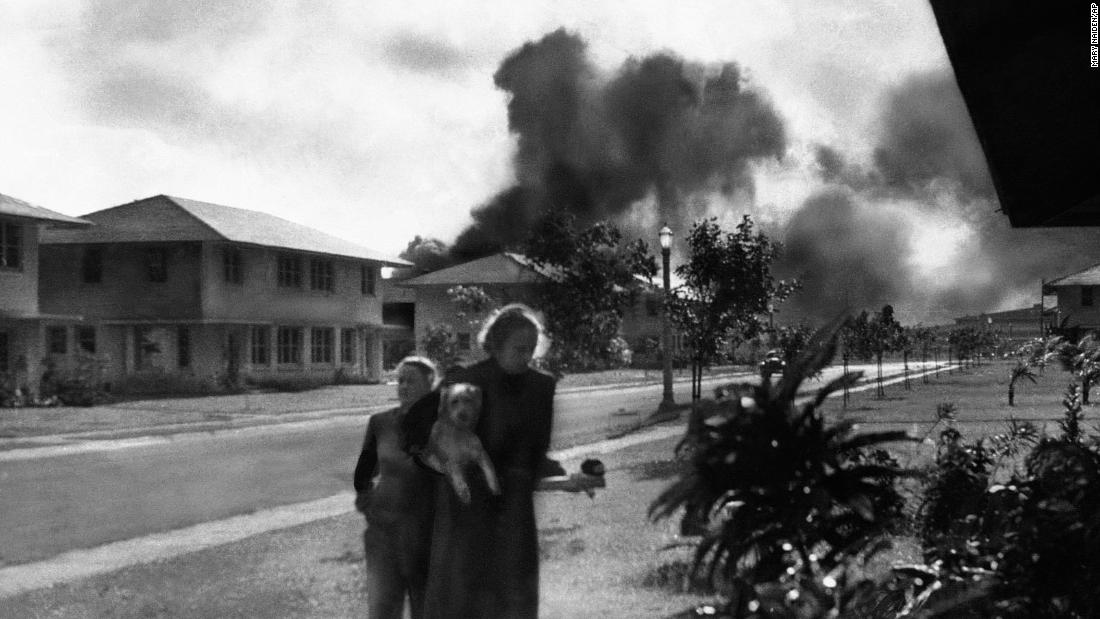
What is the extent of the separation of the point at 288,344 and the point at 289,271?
238 centimetres

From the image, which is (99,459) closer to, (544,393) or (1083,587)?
(544,393)

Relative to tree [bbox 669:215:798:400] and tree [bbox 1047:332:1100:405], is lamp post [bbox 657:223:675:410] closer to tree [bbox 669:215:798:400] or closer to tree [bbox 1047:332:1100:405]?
tree [bbox 669:215:798:400]

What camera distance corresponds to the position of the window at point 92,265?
38656 mm

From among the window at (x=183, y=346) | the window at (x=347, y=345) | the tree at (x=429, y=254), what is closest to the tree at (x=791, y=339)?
the window at (x=183, y=346)

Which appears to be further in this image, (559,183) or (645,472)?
(559,183)

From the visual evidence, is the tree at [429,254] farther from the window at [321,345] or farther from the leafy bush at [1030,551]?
the leafy bush at [1030,551]

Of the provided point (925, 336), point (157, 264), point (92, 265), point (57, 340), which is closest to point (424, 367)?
point (57, 340)

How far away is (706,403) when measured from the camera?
7.30 feet

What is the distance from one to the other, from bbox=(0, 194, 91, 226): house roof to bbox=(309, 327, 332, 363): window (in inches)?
405

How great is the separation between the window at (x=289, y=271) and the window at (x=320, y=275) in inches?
25.3

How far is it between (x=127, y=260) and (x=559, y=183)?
17895 millimetres

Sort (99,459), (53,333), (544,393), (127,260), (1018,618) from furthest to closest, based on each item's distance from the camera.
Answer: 1. (127,260)
2. (53,333)
3. (99,459)
4. (544,393)
5. (1018,618)

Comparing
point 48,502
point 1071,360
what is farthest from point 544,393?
point 48,502

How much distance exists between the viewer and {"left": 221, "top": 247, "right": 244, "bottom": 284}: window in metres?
38.5
